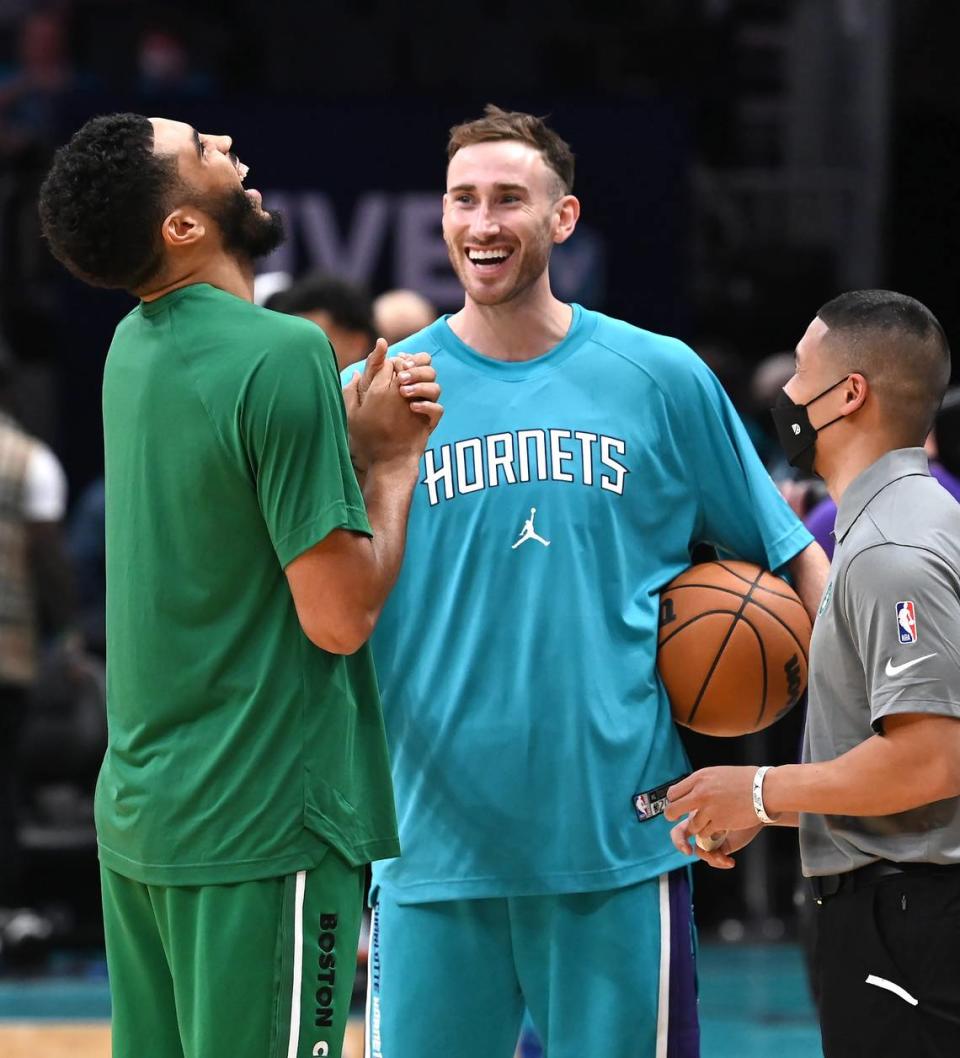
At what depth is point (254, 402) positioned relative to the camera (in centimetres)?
271

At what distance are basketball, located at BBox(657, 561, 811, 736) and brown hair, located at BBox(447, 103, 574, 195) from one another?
0.89 meters

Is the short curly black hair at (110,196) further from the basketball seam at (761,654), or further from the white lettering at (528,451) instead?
the basketball seam at (761,654)

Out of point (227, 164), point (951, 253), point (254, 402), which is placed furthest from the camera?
point (951, 253)

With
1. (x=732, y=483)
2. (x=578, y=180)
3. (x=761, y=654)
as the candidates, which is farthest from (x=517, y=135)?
(x=578, y=180)

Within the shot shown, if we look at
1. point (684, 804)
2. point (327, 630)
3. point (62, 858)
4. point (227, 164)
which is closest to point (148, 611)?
point (327, 630)

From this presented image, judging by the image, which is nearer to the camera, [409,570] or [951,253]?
[409,570]

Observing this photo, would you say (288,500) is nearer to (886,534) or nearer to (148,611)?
(148,611)

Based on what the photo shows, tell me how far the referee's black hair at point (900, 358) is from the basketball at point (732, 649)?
546mm

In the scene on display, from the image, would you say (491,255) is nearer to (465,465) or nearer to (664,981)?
(465,465)

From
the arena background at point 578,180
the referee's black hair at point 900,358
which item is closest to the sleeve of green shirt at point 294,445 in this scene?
the referee's black hair at point 900,358

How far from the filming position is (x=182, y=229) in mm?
2871

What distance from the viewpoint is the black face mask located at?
10.1ft

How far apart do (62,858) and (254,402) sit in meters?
5.60

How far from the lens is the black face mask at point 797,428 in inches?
121
